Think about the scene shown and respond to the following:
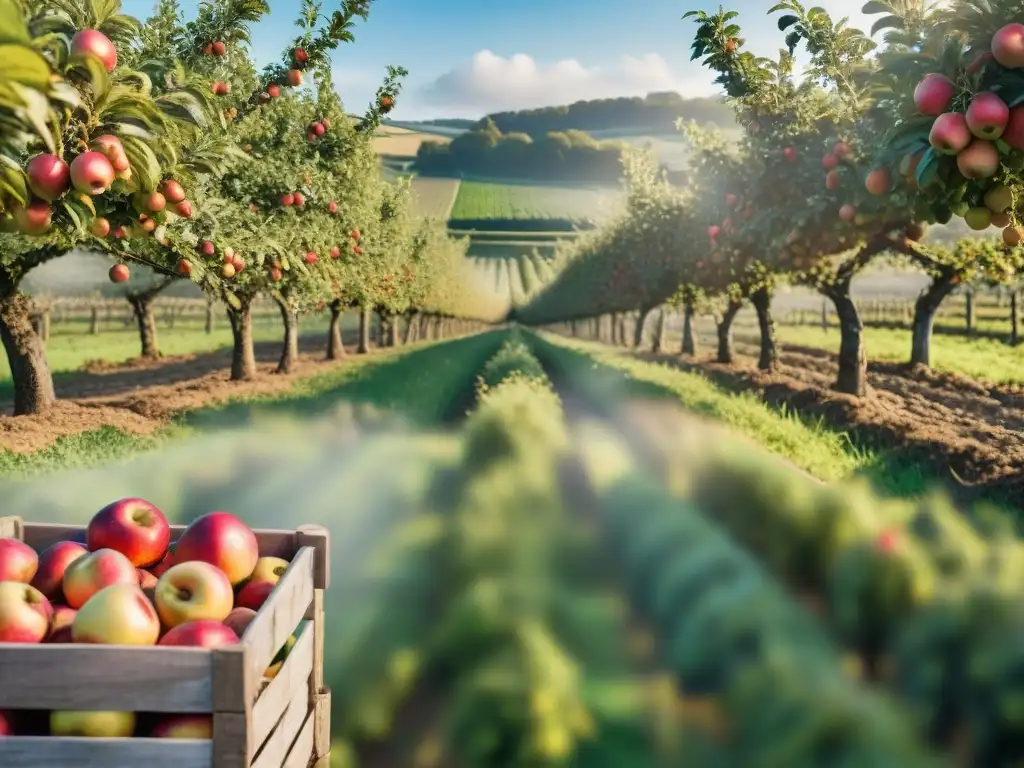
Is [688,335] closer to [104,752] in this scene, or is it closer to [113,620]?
[113,620]

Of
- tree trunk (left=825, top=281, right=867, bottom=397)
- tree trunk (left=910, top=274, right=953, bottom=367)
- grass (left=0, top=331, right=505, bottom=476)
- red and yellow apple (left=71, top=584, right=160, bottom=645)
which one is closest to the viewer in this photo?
red and yellow apple (left=71, top=584, right=160, bottom=645)

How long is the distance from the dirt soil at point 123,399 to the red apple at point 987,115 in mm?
11456

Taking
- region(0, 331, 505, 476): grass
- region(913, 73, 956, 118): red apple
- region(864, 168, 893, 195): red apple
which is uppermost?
region(913, 73, 956, 118): red apple

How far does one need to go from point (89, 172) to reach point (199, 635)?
5.00ft

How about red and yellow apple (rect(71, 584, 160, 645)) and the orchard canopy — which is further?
the orchard canopy

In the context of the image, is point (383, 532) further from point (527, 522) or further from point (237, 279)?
point (237, 279)

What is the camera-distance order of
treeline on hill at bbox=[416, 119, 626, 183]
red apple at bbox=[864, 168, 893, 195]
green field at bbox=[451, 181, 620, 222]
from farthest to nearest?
green field at bbox=[451, 181, 620, 222] < treeline on hill at bbox=[416, 119, 626, 183] < red apple at bbox=[864, 168, 893, 195]

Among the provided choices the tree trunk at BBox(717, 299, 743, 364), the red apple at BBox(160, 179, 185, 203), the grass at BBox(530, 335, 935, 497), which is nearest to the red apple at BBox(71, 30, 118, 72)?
the red apple at BBox(160, 179, 185, 203)

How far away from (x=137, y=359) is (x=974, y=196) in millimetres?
34611

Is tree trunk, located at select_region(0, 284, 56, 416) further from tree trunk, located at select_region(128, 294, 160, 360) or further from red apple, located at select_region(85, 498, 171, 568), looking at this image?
tree trunk, located at select_region(128, 294, 160, 360)

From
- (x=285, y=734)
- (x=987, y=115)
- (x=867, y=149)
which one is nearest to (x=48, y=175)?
(x=285, y=734)

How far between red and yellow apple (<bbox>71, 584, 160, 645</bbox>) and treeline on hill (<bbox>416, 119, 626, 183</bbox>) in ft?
311

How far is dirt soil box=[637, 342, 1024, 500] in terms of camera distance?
1091 centimetres

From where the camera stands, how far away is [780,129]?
8469 mm
